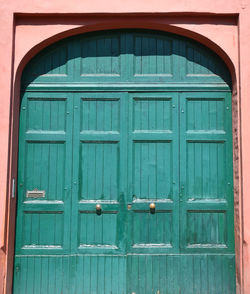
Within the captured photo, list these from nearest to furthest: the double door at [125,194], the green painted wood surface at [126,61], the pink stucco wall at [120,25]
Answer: the pink stucco wall at [120,25] < the double door at [125,194] < the green painted wood surface at [126,61]

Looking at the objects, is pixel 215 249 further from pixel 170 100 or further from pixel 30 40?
pixel 30 40

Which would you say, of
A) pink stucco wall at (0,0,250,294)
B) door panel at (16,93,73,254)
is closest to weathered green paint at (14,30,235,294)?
door panel at (16,93,73,254)

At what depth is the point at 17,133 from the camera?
4406mm

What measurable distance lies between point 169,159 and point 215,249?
1.23 m

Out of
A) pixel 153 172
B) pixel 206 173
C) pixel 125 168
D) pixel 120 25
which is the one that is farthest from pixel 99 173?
pixel 120 25

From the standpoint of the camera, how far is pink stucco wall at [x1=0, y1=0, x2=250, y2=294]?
4109mm

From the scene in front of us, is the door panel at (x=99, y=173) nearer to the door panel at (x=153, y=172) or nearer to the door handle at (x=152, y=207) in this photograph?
the door panel at (x=153, y=172)

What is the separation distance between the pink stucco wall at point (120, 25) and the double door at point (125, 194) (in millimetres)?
211

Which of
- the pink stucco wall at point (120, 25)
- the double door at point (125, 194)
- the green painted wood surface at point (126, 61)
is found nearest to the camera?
the pink stucco wall at point (120, 25)

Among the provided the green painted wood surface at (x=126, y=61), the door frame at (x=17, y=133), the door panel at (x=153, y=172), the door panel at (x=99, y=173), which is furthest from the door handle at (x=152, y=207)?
the green painted wood surface at (x=126, y=61)

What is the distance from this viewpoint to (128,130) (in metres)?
4.46

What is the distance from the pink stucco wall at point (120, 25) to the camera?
411 cm

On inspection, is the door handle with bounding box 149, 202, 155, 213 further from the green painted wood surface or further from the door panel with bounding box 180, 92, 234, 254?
the green painted wood surface
